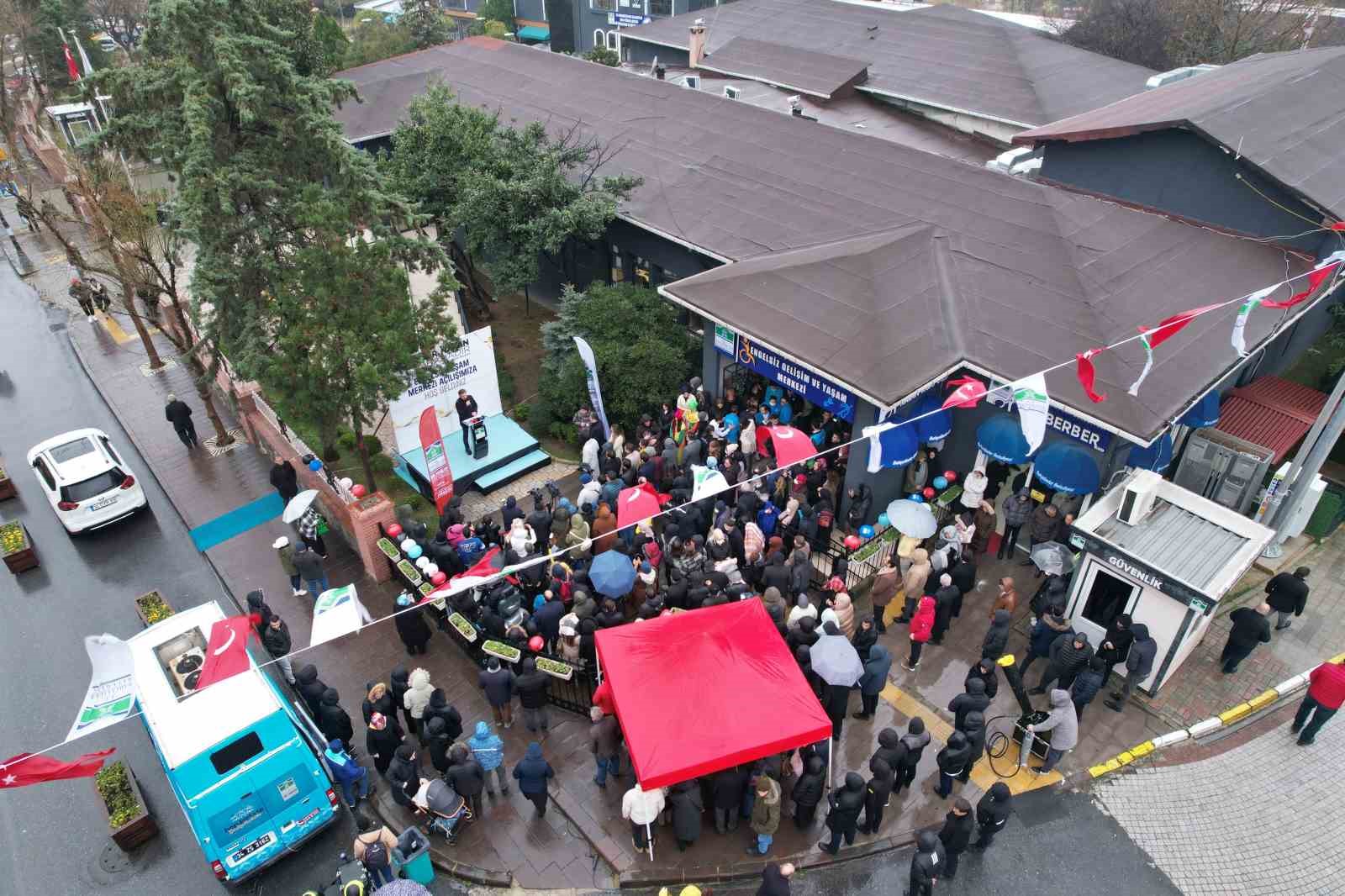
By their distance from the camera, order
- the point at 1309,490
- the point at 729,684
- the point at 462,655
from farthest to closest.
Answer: the point at 1309,490 → the point at 462,655 → the point at 729,684

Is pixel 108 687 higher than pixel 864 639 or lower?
higher

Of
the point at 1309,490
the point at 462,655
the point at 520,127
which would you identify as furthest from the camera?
the point at 520,127

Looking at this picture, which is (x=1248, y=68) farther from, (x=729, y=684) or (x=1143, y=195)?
(x=729, y=684)

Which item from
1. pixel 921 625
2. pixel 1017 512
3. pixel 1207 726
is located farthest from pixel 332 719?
pixel 1207 726

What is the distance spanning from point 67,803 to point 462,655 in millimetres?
5652

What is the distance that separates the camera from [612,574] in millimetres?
12391

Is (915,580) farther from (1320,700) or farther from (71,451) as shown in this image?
(71,451)

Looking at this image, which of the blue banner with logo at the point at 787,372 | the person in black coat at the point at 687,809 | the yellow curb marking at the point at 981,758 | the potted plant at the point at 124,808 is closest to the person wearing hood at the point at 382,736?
the potted plant at the point at 124,808

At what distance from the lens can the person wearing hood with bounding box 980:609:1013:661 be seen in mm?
11516

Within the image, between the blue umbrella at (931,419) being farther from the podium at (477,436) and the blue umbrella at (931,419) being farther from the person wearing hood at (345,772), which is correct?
the person wearing hood at (345,772)

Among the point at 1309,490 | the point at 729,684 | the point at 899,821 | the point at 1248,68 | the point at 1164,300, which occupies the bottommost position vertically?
the point at 899,821

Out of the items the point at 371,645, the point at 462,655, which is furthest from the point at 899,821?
the point at 371,645

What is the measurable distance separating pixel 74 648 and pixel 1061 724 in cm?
1595

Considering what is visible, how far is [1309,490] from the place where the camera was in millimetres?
14430
